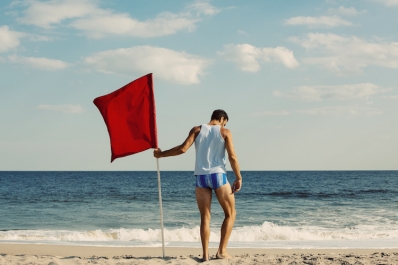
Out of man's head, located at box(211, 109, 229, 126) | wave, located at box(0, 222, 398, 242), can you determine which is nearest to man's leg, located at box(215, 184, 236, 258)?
man's head, located at box(211, 109, 229, 126)

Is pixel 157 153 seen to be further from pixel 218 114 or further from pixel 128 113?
pixel 218 114

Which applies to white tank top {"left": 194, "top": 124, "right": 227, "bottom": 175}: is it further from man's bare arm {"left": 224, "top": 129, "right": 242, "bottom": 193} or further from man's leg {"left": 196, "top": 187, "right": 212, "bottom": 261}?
man's leg {"left": 196, "top": 187, "right": 212, "bottom": 261}

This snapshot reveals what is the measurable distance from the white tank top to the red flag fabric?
83 centimetres

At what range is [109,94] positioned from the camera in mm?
5691

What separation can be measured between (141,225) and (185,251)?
7794mm

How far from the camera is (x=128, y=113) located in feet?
18.6

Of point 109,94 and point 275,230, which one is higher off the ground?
point 109,94

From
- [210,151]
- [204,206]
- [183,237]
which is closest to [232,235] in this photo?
[183,237]

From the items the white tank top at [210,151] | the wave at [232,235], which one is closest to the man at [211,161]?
the white tank top at [210,151]

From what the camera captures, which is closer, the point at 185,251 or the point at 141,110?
the point at 141,110

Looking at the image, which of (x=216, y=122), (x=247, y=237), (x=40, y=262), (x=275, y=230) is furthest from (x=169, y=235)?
(x=216, y=122)

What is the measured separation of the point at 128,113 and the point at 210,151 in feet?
4.24

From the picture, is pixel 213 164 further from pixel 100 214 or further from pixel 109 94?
pixel 100 214

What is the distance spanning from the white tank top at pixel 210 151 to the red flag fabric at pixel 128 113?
827mm
